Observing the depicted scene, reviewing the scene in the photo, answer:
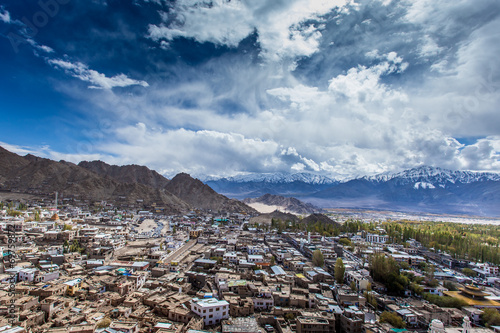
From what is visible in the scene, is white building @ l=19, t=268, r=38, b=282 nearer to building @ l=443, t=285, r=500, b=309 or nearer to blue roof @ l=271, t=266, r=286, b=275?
blue roof @ l=271, t=266, r=286, b=275

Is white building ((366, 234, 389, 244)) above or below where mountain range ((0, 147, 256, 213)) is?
below

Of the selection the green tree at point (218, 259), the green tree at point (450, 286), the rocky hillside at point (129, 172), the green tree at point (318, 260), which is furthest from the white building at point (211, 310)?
the rocky hillside at point (129, 172)

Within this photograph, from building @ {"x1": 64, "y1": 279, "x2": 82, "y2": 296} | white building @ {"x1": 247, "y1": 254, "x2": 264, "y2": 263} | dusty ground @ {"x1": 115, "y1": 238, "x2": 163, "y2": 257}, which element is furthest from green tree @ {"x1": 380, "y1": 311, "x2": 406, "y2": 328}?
dusty ground @ {"x1": 115, "y1": 238, "x2": 163, "y2": 257}

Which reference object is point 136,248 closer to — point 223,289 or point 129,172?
point 223,289

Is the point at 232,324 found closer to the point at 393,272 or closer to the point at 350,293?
the point at 350,293

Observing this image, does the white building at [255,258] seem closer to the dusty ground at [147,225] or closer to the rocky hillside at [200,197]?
the dusty ground at [147,225]

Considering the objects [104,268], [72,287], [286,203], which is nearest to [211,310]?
[72,287]
